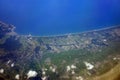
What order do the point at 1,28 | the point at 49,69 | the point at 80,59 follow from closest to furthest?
the point at 49,69, the point at 80,59, the point at 1,28

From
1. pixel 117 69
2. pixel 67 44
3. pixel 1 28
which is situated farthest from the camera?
pixel 1 28

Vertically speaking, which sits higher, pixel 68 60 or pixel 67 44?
pixel 67 44

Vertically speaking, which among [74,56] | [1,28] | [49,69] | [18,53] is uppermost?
[1,28]

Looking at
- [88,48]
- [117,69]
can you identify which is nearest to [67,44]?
[88,48]

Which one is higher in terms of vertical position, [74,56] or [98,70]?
[74,56]

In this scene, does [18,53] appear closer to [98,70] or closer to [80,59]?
[80,59]

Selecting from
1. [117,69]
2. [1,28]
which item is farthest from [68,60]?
[1,28]

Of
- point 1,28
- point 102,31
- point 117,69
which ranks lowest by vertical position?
point 117,69

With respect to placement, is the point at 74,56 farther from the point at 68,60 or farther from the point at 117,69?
the point at 117,69

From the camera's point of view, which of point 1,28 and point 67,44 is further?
point 1,28
